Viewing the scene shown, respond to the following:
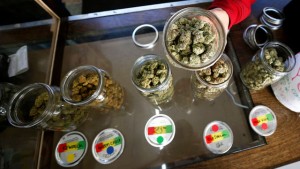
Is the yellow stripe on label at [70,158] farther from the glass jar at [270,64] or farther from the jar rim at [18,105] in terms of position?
the glass jar at [270,64]

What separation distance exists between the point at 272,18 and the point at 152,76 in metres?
0.46

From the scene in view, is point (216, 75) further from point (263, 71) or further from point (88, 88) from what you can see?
point (88, 88)

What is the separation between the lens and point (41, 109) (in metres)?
0.47

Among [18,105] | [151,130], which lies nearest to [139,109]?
[151,130]

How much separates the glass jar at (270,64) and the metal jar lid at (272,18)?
0.17 metres

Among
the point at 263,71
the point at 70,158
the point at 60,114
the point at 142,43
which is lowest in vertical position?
the point at 70,158

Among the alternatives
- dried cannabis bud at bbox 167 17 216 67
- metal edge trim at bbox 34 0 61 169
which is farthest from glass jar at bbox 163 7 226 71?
metal edge trim at bbox 34 0 61 169

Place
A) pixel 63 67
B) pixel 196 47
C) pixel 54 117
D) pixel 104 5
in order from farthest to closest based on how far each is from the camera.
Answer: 1. pixel 104 5
2. pixel 63 67
3. pixel 54 117
4. pixel 196 47

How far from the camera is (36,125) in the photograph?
448 mm

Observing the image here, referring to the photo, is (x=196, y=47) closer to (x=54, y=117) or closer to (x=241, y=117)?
(x=241, y=117)

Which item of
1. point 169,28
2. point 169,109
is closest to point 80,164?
point 169,109

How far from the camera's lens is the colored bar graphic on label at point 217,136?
50cm

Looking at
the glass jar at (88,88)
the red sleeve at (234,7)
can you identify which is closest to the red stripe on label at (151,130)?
the glass jar at (88,88)

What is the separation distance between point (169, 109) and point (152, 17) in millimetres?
312
